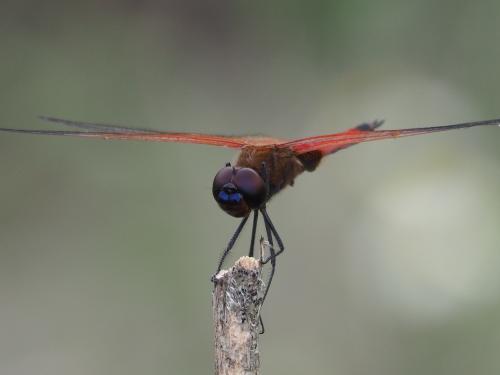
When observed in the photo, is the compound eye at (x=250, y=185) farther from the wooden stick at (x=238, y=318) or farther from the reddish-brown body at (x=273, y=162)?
the wooden stick at (x=238, y=318)

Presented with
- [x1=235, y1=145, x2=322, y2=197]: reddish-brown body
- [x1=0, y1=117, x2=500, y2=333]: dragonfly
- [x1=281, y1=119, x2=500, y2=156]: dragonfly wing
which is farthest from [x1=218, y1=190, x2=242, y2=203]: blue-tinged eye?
[x1=281, y1=119, x2=500, y2=156]: dragonfly wing

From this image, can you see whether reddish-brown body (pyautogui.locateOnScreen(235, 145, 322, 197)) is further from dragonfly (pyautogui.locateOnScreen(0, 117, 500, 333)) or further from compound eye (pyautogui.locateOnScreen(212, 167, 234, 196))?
compound eye (pyautogui.locateOnScreen(212, 167, 234, 196))

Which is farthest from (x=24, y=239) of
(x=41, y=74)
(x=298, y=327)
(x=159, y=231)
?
(x=298, y=327)

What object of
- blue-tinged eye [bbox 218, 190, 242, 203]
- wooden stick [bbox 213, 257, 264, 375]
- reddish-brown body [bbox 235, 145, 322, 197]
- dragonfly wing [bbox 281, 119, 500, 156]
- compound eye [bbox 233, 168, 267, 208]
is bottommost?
wooden stick [bbox 213, 257, 264, 375]

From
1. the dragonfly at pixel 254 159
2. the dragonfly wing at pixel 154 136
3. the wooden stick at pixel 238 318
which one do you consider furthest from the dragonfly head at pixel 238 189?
the wooden stick at pixel 238 318

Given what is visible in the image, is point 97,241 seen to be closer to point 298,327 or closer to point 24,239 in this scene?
point 24,239

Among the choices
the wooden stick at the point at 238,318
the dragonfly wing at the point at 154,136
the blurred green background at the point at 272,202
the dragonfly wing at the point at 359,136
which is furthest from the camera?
the blurred green background at the point at 272,202

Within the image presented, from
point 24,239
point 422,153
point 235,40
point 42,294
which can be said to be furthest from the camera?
point 235,40
